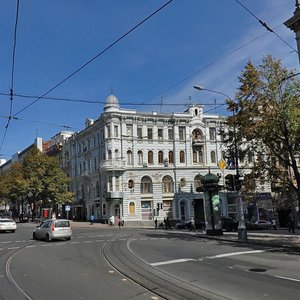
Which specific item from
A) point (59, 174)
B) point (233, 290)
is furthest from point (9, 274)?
point (59, 174)

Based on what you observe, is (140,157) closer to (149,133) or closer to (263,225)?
(149,133)

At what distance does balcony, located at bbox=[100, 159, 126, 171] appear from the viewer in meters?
62.2

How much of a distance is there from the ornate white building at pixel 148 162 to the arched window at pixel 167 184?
15cm

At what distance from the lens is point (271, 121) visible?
23.8m

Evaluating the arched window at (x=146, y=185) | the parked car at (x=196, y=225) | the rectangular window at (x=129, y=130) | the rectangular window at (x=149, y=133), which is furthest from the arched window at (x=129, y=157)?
the parked car at (x=196, y=225)

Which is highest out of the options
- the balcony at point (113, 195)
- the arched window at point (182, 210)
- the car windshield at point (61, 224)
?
the balcony at point (113, 195)

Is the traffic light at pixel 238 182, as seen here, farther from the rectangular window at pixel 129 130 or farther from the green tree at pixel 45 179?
the green tree at pixel 45 179

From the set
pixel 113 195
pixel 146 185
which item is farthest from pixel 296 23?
pixel 146 185

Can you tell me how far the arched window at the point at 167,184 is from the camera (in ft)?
214

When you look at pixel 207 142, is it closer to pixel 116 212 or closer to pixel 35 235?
pixel 116 212

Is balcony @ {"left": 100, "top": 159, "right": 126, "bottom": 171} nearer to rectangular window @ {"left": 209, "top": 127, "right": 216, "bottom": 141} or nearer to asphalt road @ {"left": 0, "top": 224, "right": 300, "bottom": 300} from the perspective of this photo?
rectangular window @ {"left": 209, "top": 127, "right": 216, "bottom": 141}

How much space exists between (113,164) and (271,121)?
40633 mm

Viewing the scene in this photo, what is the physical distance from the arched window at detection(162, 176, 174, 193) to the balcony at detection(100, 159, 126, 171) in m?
6.85

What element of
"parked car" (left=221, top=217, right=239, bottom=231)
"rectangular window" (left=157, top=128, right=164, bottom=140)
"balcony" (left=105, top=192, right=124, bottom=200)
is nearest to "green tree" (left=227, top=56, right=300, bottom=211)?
"parked car" (left=221, top=217, right=239, bottom=231)
